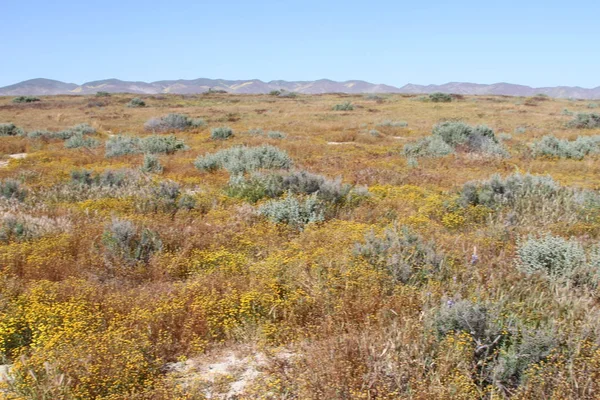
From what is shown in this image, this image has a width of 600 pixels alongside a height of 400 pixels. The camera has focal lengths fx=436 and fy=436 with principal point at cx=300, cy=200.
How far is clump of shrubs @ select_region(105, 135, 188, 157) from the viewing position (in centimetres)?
1463

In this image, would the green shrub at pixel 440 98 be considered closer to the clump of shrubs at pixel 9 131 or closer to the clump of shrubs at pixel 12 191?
the clump of shrubs at pixel 9 131

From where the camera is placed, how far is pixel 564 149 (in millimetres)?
14922

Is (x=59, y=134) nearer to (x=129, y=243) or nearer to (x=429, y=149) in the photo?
(x=429, y=149)

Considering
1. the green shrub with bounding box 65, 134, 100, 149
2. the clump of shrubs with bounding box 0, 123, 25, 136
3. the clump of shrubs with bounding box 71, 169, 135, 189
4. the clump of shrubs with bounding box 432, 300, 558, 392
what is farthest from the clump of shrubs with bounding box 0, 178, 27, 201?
the clump of shrubs with bounding box 0, 123, 25, 136

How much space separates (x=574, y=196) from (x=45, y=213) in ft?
30.5

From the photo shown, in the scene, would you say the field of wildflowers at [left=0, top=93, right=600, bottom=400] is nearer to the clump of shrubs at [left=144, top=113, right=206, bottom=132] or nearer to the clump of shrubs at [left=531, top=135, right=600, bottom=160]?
the clump of shrubs at [left=531, top=135, right=600, bottom=160]

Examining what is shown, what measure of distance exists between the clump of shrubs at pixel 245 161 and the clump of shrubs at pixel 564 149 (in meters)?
8.93

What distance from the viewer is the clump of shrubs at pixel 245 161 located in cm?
1175

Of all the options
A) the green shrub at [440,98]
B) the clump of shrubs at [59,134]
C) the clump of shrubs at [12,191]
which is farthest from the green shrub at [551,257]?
the green shrub at [440,98]

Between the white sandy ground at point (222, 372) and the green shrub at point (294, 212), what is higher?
the green shrub at point (294, 212)

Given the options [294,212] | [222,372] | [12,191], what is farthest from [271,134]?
[222,372]

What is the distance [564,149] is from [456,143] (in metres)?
3.57

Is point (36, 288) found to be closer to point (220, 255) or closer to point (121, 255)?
point (121, 255)

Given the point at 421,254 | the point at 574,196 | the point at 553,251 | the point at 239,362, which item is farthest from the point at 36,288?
the point at 574,196
